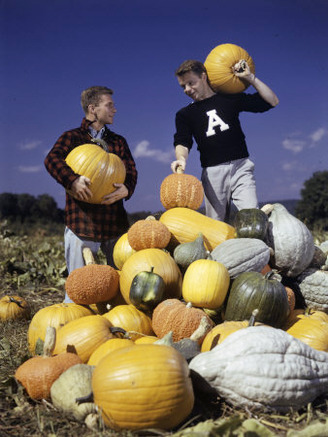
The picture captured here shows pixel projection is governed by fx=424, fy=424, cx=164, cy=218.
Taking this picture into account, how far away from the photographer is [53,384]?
245 centimetres

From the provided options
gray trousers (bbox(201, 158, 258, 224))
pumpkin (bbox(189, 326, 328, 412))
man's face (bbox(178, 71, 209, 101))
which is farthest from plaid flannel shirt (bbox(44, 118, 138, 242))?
pumpkin (bbox(189, 326, 328, 412))

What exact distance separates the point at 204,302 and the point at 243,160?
2.61 meters

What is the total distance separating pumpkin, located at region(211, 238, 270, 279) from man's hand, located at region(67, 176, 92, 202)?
4.86 ft

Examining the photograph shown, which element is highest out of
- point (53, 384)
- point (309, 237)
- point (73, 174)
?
point (73, 174)

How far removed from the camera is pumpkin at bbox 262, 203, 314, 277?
3822mm

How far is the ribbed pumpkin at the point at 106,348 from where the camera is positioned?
9.04 feet

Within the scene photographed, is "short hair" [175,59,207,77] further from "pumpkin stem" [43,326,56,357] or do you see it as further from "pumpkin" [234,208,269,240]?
"pumpkin stem" [43,326,56,357]

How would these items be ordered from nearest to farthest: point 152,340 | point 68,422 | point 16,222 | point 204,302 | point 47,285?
point 68,422 < point 152,340 < point 204,302 < point 47,285 < point 16,222

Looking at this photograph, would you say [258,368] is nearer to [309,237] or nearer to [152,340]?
[152,340]

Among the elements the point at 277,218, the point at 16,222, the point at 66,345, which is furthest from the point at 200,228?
the point at 16,222

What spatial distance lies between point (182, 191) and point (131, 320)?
58.3 inches

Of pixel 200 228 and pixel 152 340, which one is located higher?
pixel 200 228

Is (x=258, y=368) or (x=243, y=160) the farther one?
(x=243, y=160)

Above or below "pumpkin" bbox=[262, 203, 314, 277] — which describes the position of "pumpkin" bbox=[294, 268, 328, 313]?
below
